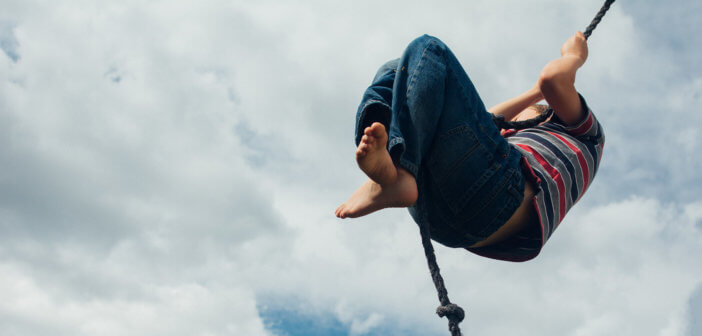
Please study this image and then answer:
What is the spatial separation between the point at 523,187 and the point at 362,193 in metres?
0.69

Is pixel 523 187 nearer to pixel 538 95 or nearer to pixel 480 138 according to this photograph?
pixel 480 138

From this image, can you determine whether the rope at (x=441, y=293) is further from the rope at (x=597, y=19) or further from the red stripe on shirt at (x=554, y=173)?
the rope at (x=597, y=19)

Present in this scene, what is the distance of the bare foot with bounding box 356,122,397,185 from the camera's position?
2.17 meters

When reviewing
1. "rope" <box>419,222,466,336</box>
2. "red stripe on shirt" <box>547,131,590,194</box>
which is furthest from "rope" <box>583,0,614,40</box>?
"rope" <box>419,222,466,336</box>

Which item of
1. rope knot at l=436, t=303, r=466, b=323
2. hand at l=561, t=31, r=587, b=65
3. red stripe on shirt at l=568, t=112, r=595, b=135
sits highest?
hand at l=561, t=31, r=587, b=65

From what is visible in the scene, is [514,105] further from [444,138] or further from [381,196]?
[381,196]

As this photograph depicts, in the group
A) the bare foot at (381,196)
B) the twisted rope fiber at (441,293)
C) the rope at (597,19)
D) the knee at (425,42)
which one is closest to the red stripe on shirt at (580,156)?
the twisted rope fiber at (441,293)

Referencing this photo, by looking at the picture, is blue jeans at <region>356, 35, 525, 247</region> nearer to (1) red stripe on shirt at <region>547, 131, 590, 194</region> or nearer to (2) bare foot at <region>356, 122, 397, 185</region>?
(2) bare foot at <region>356, 122, 397, 185</region>

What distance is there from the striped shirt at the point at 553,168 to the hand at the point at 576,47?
250 mm

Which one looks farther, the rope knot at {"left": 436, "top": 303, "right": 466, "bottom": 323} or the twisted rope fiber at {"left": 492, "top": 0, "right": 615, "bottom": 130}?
the twisted rope fiber at {"left": 492, "top": 0, "right": 615, "bottom": 130}

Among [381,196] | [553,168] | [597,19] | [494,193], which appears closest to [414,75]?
[381,196]

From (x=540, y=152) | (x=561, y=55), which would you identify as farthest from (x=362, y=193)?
(x=561, y=55)

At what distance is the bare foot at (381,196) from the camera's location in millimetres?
2326

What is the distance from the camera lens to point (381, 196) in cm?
238
